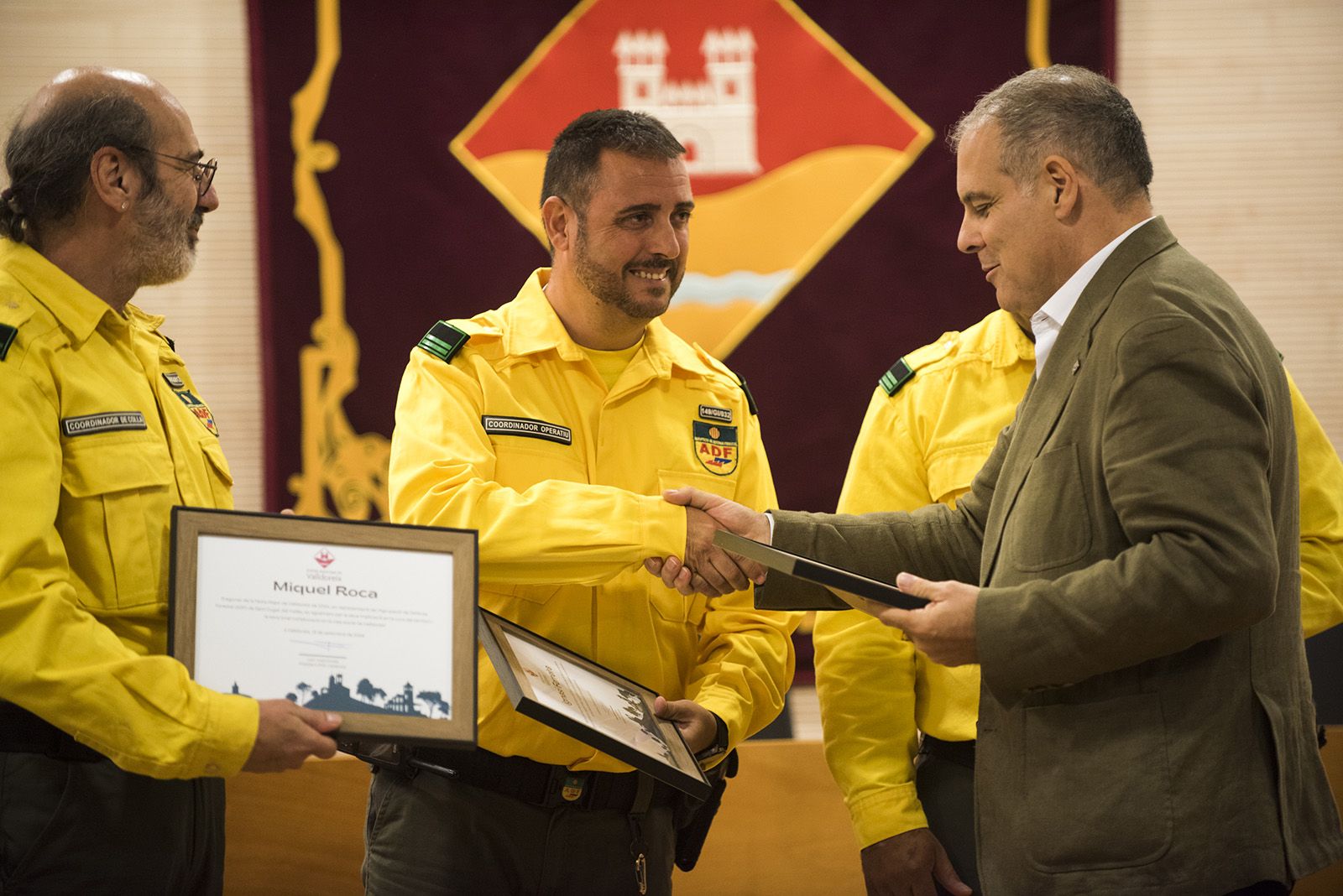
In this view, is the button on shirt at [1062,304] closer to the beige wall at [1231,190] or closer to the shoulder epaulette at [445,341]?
the shoulder epaulette at [445,341]

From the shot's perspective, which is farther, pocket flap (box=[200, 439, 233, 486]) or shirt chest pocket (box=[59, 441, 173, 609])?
pocket flap (box=[200, 439, 233, 486])

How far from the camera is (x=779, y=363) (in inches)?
137

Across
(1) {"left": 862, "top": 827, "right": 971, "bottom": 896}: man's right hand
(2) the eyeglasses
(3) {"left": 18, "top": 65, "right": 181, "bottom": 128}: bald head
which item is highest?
(3) {"left": 18, "top": 65, "right": 181, "bottom": 128}: bald head

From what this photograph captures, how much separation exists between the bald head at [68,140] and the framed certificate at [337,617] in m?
0.54

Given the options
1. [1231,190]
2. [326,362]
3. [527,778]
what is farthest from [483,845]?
[1231,190]

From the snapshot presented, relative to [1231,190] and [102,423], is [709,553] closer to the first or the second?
[102,423]

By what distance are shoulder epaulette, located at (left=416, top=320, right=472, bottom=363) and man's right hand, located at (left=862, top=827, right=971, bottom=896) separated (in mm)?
1151

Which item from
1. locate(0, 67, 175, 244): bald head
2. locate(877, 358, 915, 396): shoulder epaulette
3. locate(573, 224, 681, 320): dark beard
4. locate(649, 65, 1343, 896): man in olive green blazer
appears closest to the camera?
locate(649, 65, 1343, 896): man in olive green blazer

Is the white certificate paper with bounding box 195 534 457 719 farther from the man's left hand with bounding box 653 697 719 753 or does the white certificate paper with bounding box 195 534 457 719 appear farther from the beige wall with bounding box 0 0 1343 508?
the beige wall with bounding box 0 0 1343 508

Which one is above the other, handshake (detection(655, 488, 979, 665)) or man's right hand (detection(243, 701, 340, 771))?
handshake (detection(655, 488, 979, 665))

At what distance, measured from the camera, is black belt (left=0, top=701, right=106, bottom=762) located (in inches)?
68.5

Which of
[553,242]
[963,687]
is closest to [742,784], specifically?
[963,687]

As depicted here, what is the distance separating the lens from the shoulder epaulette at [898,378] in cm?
247

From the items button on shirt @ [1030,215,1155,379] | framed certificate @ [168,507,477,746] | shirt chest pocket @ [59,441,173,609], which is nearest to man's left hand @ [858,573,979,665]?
button on shirt @ [1030,215,1155,379]
